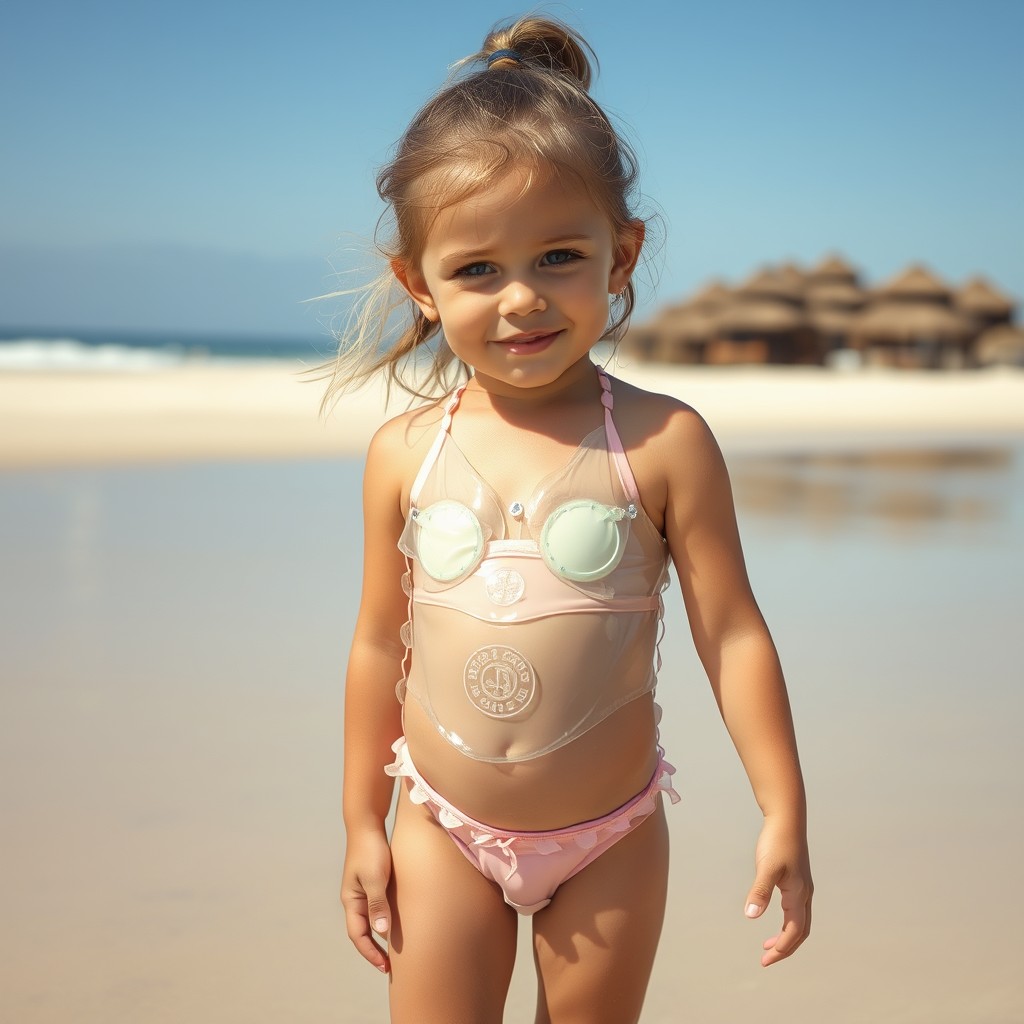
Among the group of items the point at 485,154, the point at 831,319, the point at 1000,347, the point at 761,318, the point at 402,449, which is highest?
the point at 831,319

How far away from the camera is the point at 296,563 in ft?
18.8

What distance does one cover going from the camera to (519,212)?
161 centimetres

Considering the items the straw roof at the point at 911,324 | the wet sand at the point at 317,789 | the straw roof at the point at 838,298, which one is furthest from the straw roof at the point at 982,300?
the wet sand at the point at 317,789

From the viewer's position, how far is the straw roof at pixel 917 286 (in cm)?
3500

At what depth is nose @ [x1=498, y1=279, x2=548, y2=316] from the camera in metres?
1.60

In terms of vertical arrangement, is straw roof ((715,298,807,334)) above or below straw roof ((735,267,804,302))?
below

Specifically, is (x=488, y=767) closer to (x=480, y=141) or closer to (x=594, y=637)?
(x=594, y=637)

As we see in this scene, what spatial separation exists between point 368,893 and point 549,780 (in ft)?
1.00

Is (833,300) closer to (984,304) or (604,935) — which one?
(984,304)

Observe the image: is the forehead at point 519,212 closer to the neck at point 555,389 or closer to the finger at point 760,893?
the neck at point 555,389

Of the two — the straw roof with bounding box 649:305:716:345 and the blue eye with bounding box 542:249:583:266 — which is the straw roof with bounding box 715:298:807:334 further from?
the blue eye with bounding box 542:249:583:266

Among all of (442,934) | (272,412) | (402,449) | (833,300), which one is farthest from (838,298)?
(442,934)

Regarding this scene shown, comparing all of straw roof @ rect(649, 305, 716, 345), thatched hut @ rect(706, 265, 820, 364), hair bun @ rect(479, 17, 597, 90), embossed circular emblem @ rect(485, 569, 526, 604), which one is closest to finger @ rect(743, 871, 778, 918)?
embossed circular emblem @ rect(485, 569, 526, 604)

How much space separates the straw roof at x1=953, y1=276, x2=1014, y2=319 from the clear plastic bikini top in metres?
37.2
